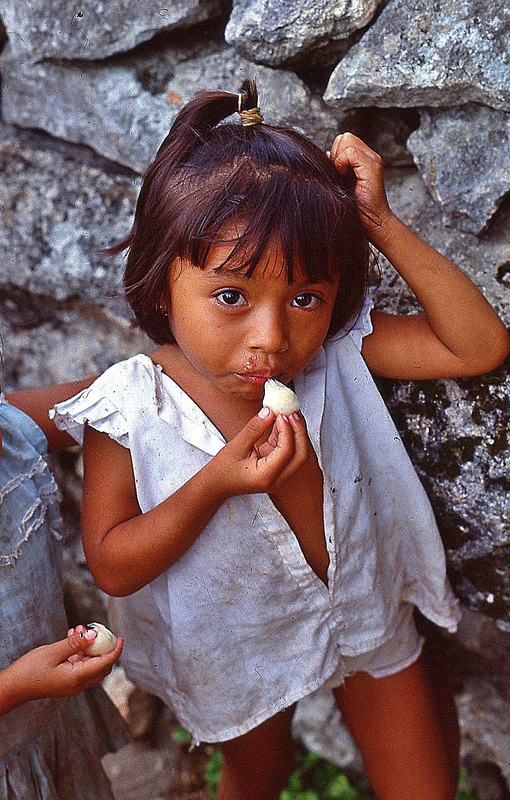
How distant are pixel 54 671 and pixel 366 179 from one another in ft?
3.31

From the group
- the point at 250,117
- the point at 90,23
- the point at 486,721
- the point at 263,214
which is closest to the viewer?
the point at 263,214

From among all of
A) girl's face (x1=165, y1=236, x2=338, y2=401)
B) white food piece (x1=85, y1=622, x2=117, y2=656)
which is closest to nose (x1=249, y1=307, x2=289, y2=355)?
girl's face (x1=165, y1=236, x2=338, y2=401)

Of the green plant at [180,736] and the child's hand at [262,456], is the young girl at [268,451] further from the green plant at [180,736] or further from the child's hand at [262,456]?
the green plant at [180,736]

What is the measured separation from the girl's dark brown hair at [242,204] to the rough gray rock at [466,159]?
0.81 feet

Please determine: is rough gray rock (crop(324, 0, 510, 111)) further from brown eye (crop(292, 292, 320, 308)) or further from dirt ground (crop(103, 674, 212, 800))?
dirt ground (crop(103, 674, 212, 800))

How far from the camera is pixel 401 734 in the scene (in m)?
1.82

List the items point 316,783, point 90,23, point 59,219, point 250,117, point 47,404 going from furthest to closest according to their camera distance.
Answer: point 316,783 < point 59,219 < point 90,23 < point 47,404 < point 250,117

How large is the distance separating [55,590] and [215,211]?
802 mm

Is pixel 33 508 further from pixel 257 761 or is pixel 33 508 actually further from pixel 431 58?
pixel 431 58

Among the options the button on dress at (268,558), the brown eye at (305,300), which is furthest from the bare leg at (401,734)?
the brown eye at (305,300)

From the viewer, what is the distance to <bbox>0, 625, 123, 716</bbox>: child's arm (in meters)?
1.44

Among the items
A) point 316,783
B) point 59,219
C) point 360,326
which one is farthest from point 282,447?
point 316,783

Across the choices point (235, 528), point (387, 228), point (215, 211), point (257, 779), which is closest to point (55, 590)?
point (235, 528)

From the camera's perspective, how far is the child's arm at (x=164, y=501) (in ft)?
4.82
